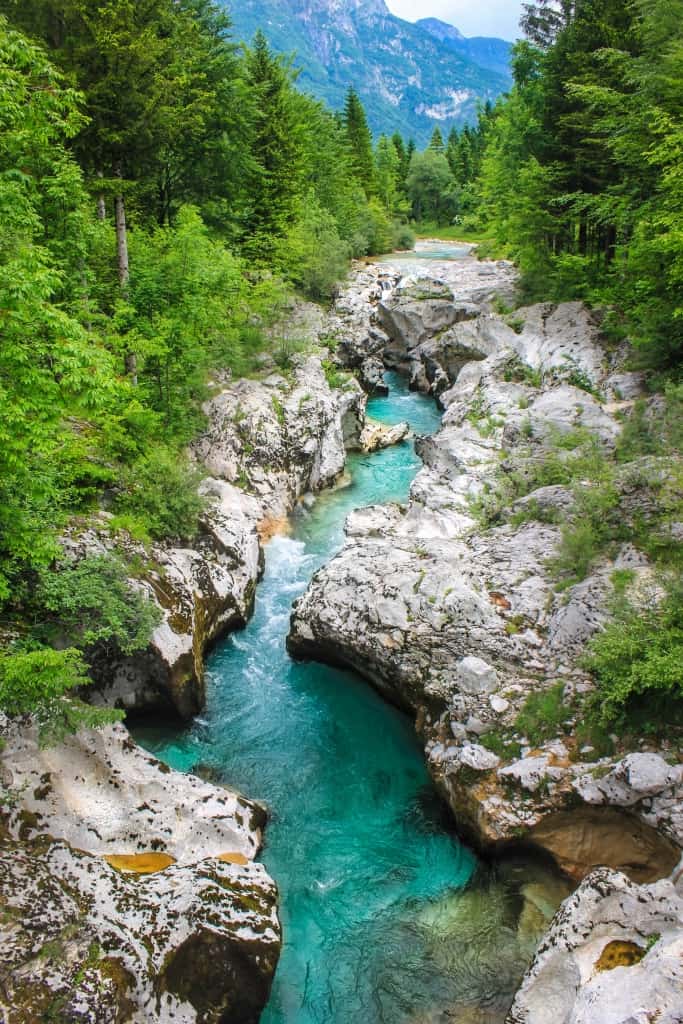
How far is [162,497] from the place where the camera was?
1388 centimetres

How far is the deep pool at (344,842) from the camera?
25.9 feet

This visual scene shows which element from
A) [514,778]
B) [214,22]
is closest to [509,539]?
[514,778]

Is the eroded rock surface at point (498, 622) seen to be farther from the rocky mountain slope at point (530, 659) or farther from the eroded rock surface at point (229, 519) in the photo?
the eroded rock surface at point (229, 519)

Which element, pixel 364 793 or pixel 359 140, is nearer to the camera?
pixel 364 793

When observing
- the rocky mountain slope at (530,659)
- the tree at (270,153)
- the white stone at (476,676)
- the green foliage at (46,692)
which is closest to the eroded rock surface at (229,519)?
the rocky mountain slope at (530,659)

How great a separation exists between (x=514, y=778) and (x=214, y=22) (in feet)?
89.4

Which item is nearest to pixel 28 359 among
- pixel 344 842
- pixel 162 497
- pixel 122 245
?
pixel 162 497

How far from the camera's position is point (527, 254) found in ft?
86.2

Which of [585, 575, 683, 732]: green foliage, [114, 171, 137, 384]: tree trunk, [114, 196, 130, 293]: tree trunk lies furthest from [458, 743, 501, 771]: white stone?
[114, 196, 130, 293]: tree trunk

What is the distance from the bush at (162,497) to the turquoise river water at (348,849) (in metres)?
2.89

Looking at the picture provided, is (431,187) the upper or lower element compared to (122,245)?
upper

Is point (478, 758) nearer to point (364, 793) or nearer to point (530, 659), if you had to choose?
point (530, 659)

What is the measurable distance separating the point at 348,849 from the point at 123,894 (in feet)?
12.3

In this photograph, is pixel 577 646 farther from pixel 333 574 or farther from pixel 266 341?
pixel 266 341
